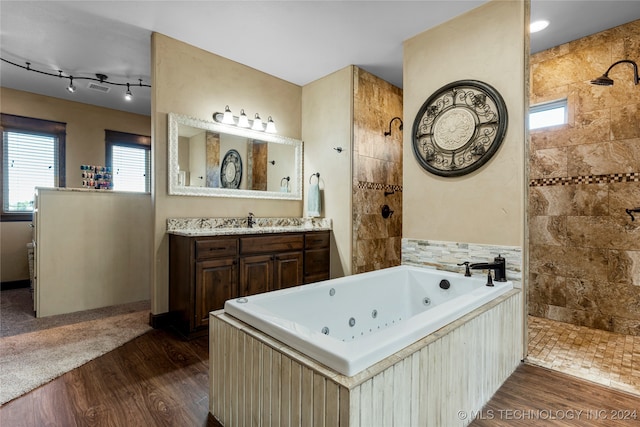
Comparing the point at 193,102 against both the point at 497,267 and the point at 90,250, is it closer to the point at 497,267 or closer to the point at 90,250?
the point at 90,250

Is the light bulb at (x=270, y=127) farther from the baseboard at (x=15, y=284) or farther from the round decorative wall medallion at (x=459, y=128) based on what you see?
the baseboard at (x=15, y=284)

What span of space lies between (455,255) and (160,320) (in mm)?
2658

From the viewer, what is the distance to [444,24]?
2.70m

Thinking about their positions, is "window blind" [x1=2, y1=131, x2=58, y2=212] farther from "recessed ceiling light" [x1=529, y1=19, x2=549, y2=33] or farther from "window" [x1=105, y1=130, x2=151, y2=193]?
"recessed ceiling light" [x1=529, y1=19, x2=549, y2=33]

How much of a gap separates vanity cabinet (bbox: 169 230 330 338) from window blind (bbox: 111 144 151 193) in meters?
3.01

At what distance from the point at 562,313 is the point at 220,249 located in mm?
3259

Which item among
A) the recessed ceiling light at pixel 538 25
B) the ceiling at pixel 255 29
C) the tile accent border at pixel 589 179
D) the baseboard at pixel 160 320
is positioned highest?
the ceiling at pixel 255 29

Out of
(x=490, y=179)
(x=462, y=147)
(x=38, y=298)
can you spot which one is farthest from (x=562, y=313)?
(x=38, y=298)

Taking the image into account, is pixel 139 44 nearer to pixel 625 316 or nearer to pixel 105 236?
pixel 105 236

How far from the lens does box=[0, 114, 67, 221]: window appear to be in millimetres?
4238

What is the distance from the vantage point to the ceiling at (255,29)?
2.53 meters

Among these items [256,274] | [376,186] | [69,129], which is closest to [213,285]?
[256,274]

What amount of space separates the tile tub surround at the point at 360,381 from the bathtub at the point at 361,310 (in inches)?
1.5

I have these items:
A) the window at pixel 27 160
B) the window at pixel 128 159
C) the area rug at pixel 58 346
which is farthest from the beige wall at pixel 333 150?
the window at pixel 27 160
